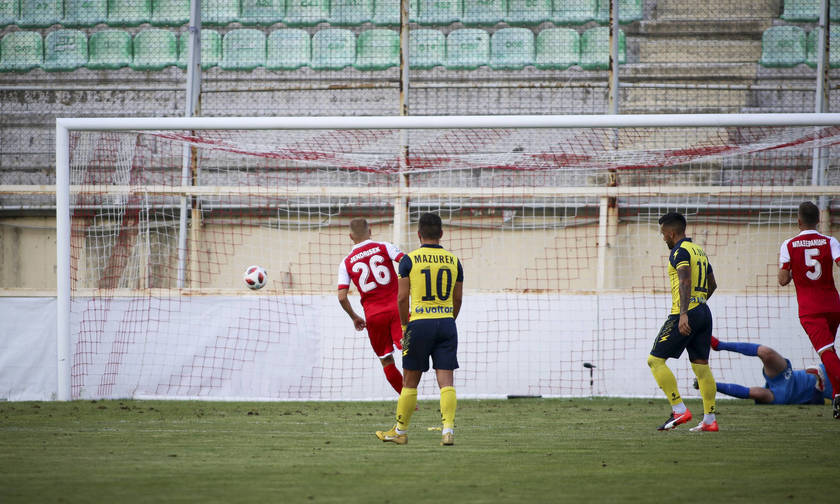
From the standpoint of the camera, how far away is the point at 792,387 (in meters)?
9.32

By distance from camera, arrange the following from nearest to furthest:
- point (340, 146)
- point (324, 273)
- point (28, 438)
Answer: point (28, 438)
point (340, 146)
point (324, 273)

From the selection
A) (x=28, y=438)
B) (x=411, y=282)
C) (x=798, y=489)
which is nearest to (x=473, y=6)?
(x=411, y=282)

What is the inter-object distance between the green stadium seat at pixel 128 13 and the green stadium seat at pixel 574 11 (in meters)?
6.48

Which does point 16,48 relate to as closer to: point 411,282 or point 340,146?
point 340,146

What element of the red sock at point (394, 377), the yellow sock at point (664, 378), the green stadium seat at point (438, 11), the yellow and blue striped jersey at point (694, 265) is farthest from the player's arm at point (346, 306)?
the green stadium seat at point (438, 11)

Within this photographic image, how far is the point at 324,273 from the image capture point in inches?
479

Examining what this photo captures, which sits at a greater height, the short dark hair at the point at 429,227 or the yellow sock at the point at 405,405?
the short dark hair at the point at 429,227

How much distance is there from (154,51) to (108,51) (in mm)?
711

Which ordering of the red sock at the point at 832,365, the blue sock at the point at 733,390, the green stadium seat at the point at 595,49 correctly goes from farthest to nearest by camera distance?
1. the green stadium seat at the point at 595,49
2. the blue sock at the point at 733,390
3. the red sock at the point at 832,365

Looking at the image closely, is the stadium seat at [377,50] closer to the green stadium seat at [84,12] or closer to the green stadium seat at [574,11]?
the green stadium seat at [574,11]

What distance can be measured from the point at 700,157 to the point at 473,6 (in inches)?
213

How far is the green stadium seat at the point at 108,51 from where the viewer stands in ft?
46.7

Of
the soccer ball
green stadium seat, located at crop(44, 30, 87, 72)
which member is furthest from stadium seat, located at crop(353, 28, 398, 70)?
the soccer ball

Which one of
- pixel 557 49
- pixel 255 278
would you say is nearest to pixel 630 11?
pixel 557 49
